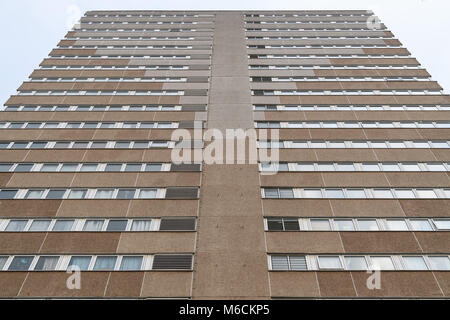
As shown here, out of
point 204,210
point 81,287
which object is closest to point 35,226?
point 81,287

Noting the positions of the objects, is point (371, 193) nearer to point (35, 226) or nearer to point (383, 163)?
point (383, 163)

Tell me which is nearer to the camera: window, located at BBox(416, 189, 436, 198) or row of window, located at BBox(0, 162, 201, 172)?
window, located at BBox(416, 189, 436, 198)

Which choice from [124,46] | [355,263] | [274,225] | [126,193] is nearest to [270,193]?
[274,225]

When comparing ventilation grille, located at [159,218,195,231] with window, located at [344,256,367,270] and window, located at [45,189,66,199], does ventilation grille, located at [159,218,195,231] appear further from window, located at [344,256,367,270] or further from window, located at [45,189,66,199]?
window, located at [344,256,367,270]

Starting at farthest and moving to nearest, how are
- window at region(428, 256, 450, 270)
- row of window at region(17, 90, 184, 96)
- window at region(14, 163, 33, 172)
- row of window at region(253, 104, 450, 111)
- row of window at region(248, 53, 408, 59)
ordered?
row of window at region(248, 53, 408, 59) → row of window at region(17, 90, 184, 96) → row of window at region(253, 104, 450, 111) → window at region(14, 163, 33, 172) → window at region(428, 256, 450, 270)

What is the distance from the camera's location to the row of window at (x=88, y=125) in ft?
86.1

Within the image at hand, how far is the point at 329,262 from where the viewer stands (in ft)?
57.5

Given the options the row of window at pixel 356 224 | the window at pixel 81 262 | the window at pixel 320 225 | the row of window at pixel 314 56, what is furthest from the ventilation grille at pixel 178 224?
the row of window at pixel 314 56

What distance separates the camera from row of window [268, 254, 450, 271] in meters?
17.1

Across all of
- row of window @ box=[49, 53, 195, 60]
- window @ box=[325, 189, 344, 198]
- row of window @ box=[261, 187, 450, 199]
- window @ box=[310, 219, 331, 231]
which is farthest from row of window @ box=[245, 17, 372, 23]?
window @ box=[310, 219, 331, 231]

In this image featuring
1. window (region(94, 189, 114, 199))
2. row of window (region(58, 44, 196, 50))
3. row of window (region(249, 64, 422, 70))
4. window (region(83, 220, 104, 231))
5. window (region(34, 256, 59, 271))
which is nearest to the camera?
window (region(34, 256, 59, 271))

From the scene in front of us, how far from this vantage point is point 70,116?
27.2 meters

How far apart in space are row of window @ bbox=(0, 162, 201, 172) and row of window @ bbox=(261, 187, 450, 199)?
576cm

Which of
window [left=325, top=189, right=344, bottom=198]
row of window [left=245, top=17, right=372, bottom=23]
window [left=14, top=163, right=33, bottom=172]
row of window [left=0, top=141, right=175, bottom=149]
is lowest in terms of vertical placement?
window [left=325, top=189, right=344, bottom=198]
